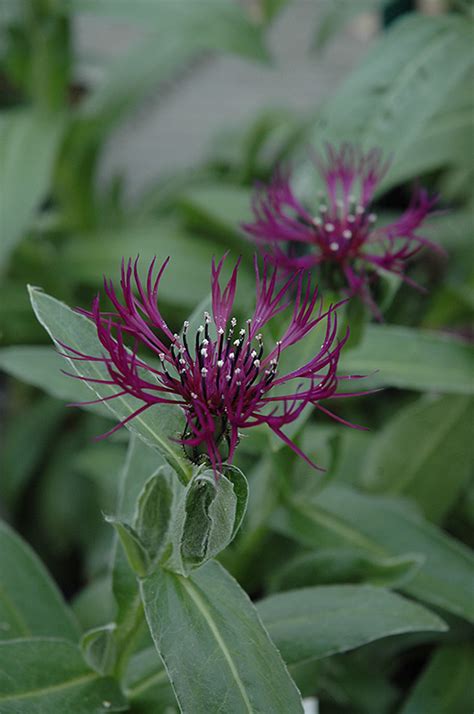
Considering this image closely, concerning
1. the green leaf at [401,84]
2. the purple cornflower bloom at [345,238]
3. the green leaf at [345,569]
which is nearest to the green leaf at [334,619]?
the green leaf at [345,569]

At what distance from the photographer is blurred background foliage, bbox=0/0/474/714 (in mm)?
675

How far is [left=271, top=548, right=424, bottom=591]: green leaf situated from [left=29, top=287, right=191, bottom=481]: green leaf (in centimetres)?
23

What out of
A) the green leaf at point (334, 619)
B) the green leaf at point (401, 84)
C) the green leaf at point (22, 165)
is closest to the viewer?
the green leaf at point (334, 619)

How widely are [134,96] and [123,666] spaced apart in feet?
2.46

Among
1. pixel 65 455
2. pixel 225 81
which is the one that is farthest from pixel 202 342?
pixel 225 81

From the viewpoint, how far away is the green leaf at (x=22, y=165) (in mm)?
897

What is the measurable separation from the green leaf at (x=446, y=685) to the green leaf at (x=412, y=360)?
0.22 m

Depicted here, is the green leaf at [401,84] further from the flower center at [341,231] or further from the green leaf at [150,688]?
the green leaf at [150,688]

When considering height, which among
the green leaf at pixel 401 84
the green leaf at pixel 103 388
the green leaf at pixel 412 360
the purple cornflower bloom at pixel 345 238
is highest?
the green leaf at pixel 401 84

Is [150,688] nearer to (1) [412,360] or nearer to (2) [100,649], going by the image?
(2) [100,649]

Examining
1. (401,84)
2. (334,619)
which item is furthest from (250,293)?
(334,619)

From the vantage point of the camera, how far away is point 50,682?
0.48 meters

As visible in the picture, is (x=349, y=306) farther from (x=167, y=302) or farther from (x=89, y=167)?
(x=89, y=167)

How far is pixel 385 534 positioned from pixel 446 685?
136 mm
